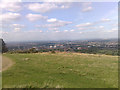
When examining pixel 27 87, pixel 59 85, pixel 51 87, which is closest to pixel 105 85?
pixel 59 85

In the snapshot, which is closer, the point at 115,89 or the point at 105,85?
the point at 115,89

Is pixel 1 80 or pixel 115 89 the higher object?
pixel 1 80

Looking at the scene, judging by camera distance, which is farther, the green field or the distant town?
the distant town

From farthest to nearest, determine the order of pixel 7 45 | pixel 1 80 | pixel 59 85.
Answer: pixel 7 45, pixel 1 80, pixel 59 85

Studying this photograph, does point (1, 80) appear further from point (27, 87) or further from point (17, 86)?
point (27, 87)

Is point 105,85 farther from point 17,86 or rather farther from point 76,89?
point 17,86

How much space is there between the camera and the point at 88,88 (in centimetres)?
555

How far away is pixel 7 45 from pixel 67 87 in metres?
41.9

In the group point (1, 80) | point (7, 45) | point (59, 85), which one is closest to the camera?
point (59, 85)

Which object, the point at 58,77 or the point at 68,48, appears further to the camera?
the point at 68,48

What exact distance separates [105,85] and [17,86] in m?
5.64

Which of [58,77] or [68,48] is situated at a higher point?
[58,77]

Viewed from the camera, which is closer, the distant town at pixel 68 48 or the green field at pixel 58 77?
the green field at pixel 58 77

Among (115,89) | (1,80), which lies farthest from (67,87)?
(1,80)
